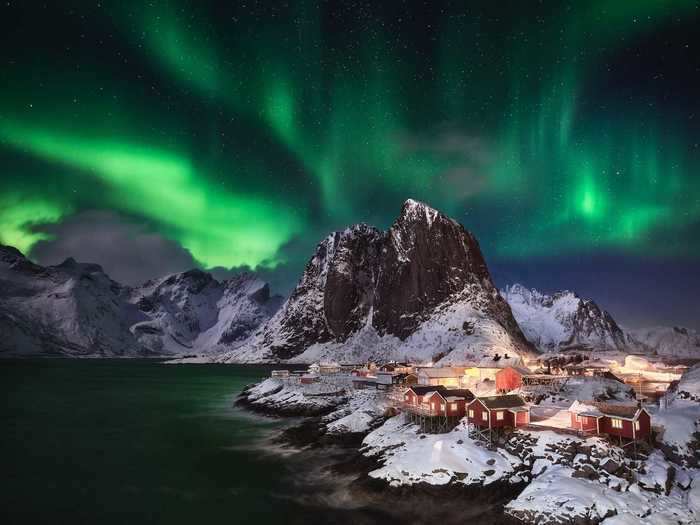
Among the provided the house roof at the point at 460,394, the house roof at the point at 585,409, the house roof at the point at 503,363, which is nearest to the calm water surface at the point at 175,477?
the house roof at the point at 460,394

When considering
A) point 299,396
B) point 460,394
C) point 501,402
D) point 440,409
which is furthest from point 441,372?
point 501,402

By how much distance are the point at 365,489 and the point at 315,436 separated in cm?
2129

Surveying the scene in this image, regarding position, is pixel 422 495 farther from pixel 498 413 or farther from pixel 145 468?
pixel 145 468

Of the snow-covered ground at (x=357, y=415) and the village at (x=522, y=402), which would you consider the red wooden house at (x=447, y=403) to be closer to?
the village at (x=522, y=402)

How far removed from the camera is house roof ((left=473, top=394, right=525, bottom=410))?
4595 centimetres

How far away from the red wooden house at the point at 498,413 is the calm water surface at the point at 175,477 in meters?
11.3

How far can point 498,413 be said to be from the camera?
45.9 meters

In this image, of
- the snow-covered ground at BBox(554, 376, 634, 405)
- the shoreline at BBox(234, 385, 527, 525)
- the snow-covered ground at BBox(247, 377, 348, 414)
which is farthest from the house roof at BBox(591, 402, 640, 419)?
the snow-covered ground at BBox(247, 377, 348, 414)

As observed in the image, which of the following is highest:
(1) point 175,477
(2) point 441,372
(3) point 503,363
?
(3) point 503,363

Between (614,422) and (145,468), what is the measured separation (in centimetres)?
4501

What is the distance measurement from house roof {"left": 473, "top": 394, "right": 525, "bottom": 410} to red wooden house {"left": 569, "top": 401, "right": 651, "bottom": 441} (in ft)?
16.4

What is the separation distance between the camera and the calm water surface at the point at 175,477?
115ft

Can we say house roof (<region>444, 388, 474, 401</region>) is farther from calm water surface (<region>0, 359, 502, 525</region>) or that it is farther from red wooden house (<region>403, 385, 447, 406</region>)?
calm water surface (<region>0, 359, 502, 525</region>)

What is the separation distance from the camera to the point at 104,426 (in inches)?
2906
